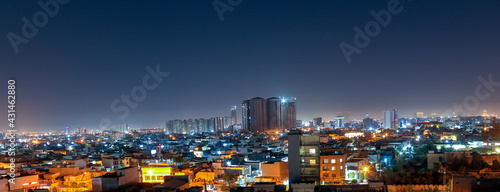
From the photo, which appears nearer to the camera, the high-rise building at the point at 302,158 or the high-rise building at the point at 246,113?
the high-rise building at the point at 302,158

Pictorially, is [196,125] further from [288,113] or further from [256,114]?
[288,113]

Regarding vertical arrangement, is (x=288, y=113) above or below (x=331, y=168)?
above

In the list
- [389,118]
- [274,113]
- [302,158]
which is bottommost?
[389,118]

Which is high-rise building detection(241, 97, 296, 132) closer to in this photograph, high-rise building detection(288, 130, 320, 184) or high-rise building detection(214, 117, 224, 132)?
high-rise building detection(214, 117, 224, 132)

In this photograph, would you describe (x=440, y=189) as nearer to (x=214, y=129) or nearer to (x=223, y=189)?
(x=223, y=189)

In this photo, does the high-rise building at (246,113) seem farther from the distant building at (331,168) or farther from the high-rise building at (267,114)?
the distant building at (331,168)

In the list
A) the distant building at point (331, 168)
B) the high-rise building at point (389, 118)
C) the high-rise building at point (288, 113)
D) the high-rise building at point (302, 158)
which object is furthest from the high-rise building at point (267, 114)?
the high-rise building at point (302, 158)

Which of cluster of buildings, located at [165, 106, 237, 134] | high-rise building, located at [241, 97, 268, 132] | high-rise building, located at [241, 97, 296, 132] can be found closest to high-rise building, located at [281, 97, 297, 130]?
high-rise building, located at [241, 97, 296, 132]

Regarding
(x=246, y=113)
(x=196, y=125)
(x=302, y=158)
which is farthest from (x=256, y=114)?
(x=302, y=158)
